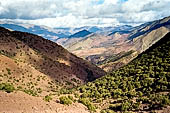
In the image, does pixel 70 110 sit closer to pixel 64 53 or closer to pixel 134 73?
pixel 134 73

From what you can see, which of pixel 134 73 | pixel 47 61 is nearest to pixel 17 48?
pixel 47 61

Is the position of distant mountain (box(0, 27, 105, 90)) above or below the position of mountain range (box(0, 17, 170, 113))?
above

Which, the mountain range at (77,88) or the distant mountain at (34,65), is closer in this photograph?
the mountain range at (77,88)

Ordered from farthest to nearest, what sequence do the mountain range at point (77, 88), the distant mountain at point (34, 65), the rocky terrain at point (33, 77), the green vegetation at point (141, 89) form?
the distant mountain at point (34, 65), the green vegetation at point (141, 89), the mountain range at point (77, 88), the rocky terrain at point (33, 77)

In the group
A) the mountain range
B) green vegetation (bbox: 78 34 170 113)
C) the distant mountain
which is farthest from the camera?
the distant mountain

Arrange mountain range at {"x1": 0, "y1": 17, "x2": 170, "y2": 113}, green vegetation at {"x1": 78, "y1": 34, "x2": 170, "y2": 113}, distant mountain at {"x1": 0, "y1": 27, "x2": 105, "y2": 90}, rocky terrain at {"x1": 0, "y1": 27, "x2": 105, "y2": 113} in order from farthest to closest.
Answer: distant mountain at {"x1": 0, "y1": 27, "x2": 105, "y2": 90}
green vegetation at {"x1": 78, "y1": 34, "x2": 170, "y2": 113}
mountain range at {"x1": 0, "y1": 17, "x2": 170, "y2": 113}
rocky terrain at {"x1": 0, "y1": 27, "x2": 105, "y2": 113}

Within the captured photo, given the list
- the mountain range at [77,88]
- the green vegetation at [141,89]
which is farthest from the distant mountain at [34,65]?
the green vegetation at [141,89]

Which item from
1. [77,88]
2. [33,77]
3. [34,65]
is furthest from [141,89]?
[34,65]

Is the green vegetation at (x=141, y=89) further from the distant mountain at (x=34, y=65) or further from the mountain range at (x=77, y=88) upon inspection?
the distant mountain at (x=34, y=65)

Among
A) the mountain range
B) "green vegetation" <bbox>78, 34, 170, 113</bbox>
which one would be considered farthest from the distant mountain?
"green vegetation" <bbox>78, 34, 170, 113</bbox>

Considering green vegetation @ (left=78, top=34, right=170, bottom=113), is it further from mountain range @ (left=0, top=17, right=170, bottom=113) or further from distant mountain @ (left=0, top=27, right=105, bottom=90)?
distant mountain @ (left=0, top=27, right=105, bottom=90)

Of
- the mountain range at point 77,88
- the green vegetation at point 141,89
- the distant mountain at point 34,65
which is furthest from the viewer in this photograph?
the distant mountain at point 34,65

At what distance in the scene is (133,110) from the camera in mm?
28734

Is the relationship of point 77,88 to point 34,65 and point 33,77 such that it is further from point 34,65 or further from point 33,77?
point 34,65
